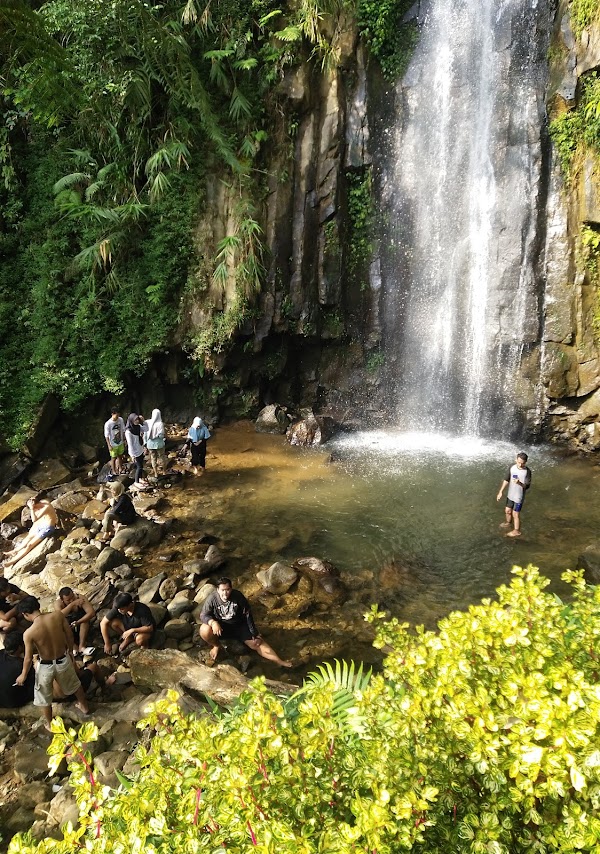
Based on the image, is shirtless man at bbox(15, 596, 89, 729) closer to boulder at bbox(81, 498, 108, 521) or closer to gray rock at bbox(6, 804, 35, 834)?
gray rock at bbox(6, 804, 35, 834)

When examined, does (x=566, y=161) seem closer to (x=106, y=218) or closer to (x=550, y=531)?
(x=550, y=531)

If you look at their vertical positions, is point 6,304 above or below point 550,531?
above

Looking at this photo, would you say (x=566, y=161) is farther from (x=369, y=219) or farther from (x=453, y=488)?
(x=453, y=488)

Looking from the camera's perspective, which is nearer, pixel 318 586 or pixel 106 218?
pixel 318 586

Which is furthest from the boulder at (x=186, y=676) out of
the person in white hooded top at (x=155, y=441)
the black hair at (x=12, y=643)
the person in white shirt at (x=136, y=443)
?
the person in white hooded top at (x=155, y=441)

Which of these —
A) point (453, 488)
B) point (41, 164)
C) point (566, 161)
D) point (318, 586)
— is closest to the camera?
point (318, 586)

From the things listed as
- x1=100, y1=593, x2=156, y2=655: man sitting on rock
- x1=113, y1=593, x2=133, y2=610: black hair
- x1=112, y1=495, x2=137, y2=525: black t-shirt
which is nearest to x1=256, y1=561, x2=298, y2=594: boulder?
x1=100, y1=593, x2=156, y2=655: man sitting on rock

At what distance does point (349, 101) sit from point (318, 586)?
43.5 ft

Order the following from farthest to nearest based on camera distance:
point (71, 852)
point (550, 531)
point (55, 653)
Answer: point (550, 531)
point (55, 653)
point (71, 852)

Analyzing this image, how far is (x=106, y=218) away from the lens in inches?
513

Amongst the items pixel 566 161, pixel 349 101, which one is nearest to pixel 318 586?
pixel 566 161

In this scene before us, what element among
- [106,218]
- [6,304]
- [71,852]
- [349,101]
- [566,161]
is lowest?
[71,852]

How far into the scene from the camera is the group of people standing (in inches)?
426

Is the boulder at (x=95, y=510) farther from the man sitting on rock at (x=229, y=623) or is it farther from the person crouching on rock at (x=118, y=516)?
the man sitting on rock at (x=229, y=623)
